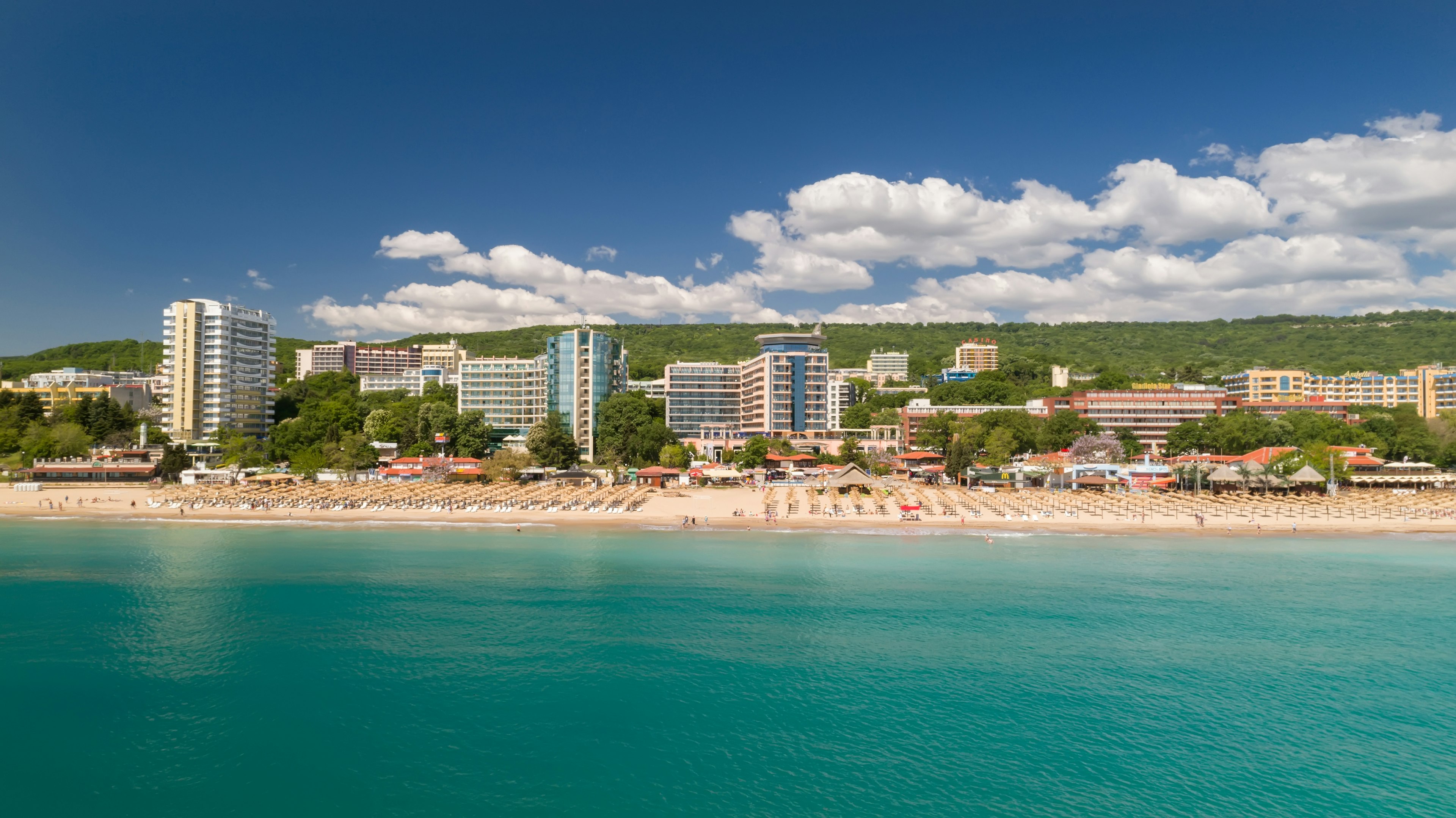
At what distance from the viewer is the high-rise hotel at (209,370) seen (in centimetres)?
8719

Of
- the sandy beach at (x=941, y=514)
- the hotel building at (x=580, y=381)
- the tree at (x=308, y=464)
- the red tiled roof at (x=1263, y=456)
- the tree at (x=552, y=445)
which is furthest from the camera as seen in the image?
the hotel building at (x=580, y=381)

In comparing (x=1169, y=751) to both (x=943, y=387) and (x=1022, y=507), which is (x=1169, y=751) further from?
(x=943, y=387)

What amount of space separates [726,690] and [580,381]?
69.1 meters

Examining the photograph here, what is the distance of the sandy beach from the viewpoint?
1730 inches

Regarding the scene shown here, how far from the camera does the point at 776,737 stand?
16.5 meters

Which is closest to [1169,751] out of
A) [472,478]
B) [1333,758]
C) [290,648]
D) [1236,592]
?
[1333,758]

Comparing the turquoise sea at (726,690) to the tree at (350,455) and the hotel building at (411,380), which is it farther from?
the hotel building at (411,380)

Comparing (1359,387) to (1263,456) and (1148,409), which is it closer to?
(1148,409)

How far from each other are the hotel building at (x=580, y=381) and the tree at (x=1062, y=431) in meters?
48.0

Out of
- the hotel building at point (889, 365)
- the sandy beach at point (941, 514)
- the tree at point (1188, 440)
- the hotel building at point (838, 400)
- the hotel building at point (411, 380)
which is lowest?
the sandy beach at point (941, 514)

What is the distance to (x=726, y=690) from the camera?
19.0 m

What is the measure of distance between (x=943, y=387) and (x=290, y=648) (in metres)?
112

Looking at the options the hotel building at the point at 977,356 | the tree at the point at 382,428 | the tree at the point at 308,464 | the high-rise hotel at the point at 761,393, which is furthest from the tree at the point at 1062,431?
the hotel building at the point at 977,356

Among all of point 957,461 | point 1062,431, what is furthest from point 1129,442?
point 957,461
